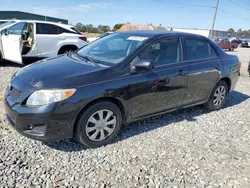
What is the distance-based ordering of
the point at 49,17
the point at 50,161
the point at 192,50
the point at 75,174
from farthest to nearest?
the point at 49,17 → the point at 192,50 → the point at 50,161 → the point at 75,174

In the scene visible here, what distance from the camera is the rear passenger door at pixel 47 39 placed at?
24.4 feet

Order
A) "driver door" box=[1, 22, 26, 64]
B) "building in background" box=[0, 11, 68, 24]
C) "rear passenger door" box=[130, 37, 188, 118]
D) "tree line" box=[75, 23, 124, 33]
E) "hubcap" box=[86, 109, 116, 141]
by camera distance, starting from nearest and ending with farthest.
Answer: "hubcap" box=[86, 109, 116, 141]
"rear passenger door" box=[130, 37, 188, 118]
"driver door" box=[1, 22, 26, 64]
"building in background" box=[0, 11, 68, 24]
"tree line" box=[75, 23, 124, 33]

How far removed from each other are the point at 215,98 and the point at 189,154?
6.58ft

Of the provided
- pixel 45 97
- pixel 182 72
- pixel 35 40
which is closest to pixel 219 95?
pixel 182 72

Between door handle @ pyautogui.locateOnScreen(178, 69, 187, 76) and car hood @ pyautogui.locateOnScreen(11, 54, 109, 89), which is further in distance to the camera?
door handle @ pyautogui.locateOnScreen(178, 69, 187, 76)

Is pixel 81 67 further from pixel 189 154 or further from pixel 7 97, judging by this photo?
pixel 189 154

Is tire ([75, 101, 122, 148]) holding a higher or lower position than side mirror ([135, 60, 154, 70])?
lower

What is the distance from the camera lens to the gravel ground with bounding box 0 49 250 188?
99.4 inches

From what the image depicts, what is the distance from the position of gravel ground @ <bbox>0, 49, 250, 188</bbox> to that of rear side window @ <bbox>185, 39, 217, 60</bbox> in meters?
1.28

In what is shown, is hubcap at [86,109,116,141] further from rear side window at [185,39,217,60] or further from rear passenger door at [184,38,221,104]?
rear side window at [185,39,217,60]

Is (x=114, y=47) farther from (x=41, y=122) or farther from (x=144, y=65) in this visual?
(x=41, y=122)

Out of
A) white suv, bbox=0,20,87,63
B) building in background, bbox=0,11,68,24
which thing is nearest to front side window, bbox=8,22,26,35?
white suv, bbox=0,20,87,63

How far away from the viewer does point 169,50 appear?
3744mm

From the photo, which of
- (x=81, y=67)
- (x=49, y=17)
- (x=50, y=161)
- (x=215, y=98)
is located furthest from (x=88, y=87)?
(x=49, y=17)
